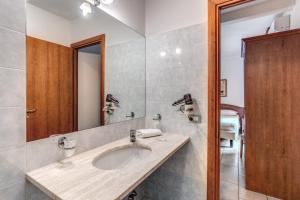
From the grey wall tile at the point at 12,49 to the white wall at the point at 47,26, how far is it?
75mm

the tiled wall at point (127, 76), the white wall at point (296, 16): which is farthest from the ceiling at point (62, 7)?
the white wall at point (296, 16)

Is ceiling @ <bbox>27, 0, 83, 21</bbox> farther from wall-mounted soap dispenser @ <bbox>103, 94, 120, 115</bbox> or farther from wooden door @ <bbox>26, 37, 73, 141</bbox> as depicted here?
wall-mounted soap dispenser @ <bbox>103, 94, 120, 115</bbox>

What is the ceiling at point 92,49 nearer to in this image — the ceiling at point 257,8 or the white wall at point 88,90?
the white wall at point 88,90

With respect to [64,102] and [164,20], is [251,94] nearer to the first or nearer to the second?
[164,20]

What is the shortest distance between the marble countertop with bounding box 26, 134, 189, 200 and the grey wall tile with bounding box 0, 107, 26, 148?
0.19m

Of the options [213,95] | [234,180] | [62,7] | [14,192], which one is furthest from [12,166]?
[234,180]

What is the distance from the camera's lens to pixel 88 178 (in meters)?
0.77

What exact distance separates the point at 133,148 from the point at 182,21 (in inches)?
50.0

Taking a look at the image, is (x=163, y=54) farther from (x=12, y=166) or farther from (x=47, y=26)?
(x=12, y=166)

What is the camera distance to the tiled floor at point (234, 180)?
189 cm

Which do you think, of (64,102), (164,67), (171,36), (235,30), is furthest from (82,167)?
(235,30)

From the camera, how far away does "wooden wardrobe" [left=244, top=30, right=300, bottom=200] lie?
1.74 meters

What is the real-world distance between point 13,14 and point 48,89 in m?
0.41

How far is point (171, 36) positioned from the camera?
1.59 meters
